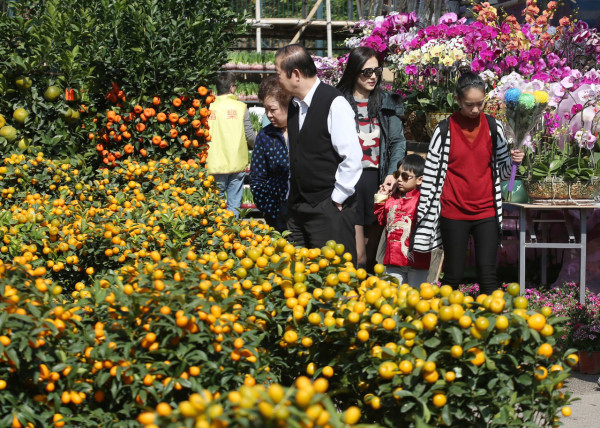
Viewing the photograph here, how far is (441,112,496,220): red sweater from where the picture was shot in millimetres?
4703

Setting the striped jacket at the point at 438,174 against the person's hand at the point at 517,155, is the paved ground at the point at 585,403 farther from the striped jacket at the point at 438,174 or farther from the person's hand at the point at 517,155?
the person's hand at the point at 517,155

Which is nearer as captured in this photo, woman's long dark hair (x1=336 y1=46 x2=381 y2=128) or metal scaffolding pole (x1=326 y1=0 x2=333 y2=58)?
woman's long dark hair (x1=336 y1=46 x2=381 y2=128)

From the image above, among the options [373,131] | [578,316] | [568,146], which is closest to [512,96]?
[568,146]

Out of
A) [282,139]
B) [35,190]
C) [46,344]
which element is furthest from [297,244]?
[46,344]

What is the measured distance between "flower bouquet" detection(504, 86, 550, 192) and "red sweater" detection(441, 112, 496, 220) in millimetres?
453

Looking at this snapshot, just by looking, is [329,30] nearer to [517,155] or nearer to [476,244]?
[517,155]

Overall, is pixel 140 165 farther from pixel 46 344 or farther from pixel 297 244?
pixel 46 344

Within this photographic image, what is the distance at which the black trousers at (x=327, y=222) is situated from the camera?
13.5 feet

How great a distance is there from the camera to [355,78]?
18.0 ft

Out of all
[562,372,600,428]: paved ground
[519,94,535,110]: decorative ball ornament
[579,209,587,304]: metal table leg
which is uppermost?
[519,94,535,110]: decorative ball ornament

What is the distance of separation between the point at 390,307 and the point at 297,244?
6.38 feet

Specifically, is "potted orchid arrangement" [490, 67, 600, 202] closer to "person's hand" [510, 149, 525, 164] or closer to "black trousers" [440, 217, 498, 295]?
"person's hand" [510, 149, 525, 164]

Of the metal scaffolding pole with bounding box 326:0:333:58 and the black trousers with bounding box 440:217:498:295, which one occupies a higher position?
the metal scaffolding pole with bounding box 326:0:333:58

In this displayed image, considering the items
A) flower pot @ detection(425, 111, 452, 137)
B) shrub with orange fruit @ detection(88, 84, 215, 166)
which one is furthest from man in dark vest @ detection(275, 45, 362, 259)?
flower pot @ detection(425, 111, 452, 137)
